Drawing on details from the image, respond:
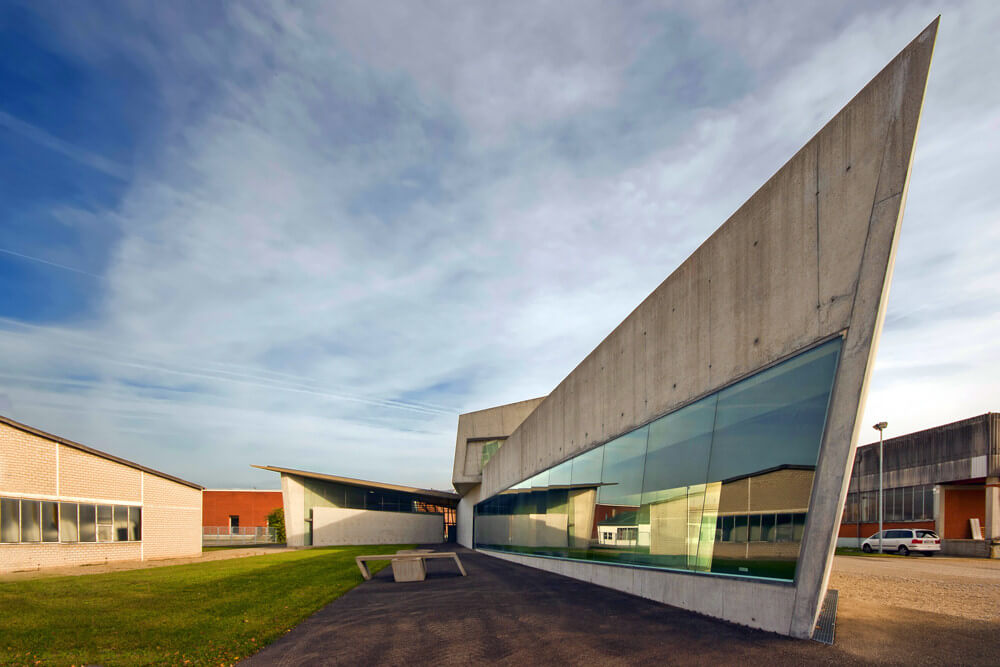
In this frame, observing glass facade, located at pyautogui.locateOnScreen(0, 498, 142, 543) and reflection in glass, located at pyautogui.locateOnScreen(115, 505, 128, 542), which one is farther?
reflection in glass, located at pyautogui.locateOnScreen(115, 505, 128, 542)

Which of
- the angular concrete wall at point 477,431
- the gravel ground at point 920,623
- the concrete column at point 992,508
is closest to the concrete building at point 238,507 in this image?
the angular concrete wall at point 477,431

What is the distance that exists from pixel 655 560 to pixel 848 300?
595cm

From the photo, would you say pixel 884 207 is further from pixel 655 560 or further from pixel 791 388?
pixel 655 560

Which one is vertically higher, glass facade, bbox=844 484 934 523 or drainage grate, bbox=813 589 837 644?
drainage grate, bbox=813 589 837 644

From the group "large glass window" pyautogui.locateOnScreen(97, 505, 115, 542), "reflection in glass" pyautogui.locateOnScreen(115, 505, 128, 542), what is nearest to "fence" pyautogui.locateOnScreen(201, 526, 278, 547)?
"reflection in glass" pyautogui.locateOnScreen(115, 505, 128, 542)

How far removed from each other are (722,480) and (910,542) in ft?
70.1

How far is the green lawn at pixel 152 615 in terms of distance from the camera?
705 cm

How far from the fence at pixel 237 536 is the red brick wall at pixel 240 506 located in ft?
8.92

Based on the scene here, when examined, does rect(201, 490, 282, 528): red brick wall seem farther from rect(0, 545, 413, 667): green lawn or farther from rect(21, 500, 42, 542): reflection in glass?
rect(0, 545, 413, 667): green lawn

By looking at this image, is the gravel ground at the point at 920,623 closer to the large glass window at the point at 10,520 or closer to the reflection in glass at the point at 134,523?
the large glass window at the point at 10,520

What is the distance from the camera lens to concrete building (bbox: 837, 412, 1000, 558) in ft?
76.7

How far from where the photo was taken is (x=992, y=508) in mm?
23438

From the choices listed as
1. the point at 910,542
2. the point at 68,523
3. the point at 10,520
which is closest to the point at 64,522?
the point at 68,523

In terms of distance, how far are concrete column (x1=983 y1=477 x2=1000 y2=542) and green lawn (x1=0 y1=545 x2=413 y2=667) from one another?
24.2 metres
